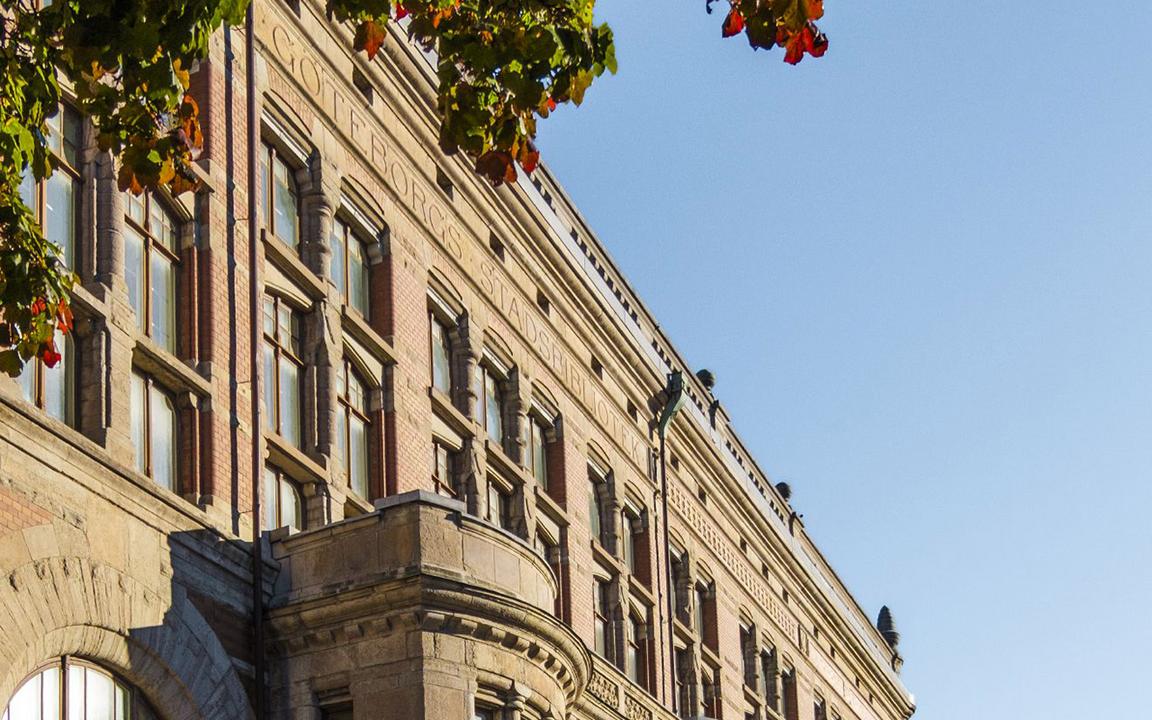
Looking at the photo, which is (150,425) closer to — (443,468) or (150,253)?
(150,253)

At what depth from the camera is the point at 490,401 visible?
1346 inches

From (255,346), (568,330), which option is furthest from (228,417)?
(568,330)

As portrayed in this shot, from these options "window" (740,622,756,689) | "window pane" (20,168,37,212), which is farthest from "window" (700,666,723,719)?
"window pane" (20,168,37,212)

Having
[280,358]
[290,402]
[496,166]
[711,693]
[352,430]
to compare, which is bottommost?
[496,166]

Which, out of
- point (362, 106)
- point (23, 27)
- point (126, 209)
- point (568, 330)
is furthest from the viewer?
point (568, 330)

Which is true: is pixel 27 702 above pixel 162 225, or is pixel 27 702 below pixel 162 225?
below

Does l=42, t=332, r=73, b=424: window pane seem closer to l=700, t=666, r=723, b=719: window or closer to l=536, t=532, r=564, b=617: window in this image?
l=536, t=532, r=564, b=617: window

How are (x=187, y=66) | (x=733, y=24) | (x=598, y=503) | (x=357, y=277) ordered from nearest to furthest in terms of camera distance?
(x=733, y=24)
(x=187, y=66)
(x=357, y=277)
(x=598, y=503)

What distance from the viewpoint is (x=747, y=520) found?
49.1 metres

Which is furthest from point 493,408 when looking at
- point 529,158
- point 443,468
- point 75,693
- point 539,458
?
point 529,158

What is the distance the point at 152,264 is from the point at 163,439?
6.45 ft

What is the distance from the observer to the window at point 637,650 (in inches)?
1518

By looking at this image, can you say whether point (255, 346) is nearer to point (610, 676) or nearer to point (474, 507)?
point (474, 507)

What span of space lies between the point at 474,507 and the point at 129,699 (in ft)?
33.2
